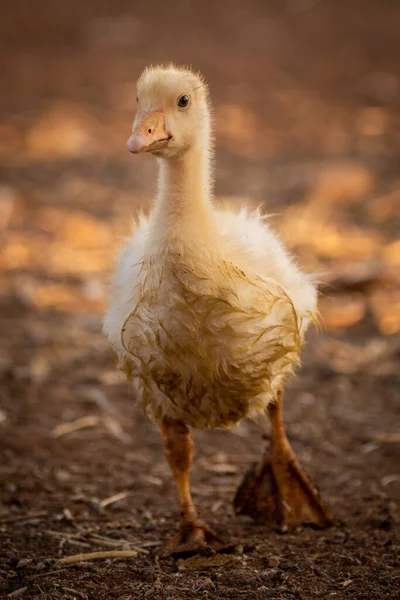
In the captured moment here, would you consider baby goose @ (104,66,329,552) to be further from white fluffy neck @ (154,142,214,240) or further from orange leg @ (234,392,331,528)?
orange leg @ (234,392,331,528)

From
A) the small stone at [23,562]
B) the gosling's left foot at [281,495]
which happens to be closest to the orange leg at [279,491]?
the gosling's left foot at [281,495]

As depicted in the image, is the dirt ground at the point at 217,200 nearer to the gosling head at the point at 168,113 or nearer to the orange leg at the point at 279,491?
the orange leg at the point at 279,491

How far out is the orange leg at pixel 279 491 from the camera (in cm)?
447

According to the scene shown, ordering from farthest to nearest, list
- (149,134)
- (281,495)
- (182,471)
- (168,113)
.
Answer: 1. (281,495)
2. (182,471)
3. (168,113)
4. (149,134)

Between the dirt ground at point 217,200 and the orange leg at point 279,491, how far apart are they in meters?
0.10

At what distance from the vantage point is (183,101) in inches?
147

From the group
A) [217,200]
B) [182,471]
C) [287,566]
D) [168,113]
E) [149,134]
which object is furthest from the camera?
[217,200]

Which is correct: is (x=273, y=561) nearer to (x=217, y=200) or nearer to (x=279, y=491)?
(x=279, y=491)

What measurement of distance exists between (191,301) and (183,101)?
2.69 ft

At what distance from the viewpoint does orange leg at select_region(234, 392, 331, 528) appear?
4469mm

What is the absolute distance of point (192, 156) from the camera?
3.79 meters

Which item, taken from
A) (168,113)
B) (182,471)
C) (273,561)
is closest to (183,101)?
(168,113)

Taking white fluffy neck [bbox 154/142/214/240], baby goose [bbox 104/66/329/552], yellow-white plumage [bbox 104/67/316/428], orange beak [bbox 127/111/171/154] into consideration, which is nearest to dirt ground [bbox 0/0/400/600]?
baby goose [bbox 104/66/329/552]

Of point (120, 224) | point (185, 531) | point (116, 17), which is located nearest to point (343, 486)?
point (185, 531)
